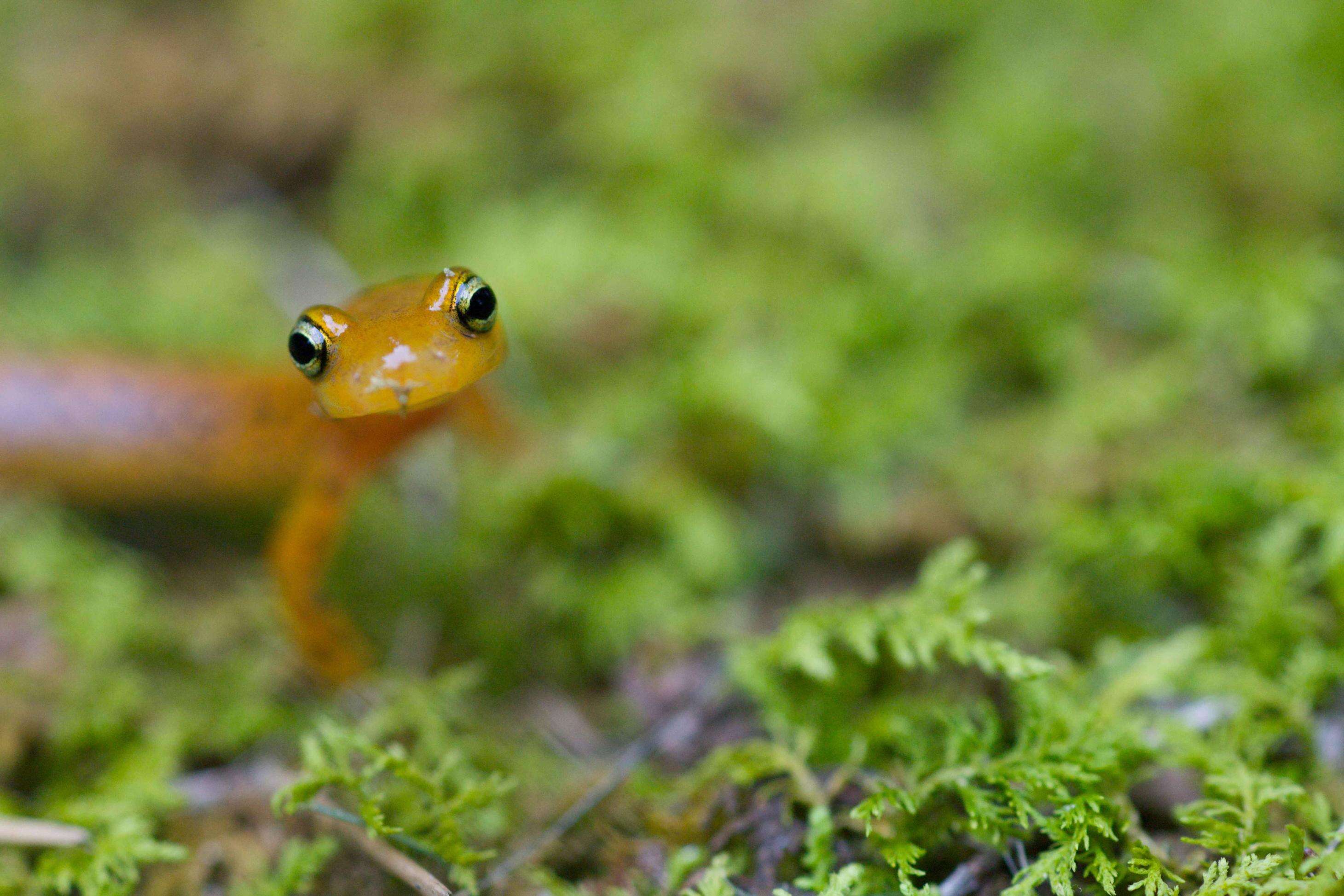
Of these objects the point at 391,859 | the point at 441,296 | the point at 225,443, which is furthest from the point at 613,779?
the point at 225,443

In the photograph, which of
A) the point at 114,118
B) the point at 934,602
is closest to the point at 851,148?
the point at 934,602

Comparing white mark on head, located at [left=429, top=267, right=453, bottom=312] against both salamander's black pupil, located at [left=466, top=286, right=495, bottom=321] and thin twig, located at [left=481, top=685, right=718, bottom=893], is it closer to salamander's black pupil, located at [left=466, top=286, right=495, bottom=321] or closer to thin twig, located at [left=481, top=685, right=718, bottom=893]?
salamander's black pupil, located at [left=466, top=286, right=495, bottom=321]

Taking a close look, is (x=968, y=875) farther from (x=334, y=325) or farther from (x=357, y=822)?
(x=334, y=325)

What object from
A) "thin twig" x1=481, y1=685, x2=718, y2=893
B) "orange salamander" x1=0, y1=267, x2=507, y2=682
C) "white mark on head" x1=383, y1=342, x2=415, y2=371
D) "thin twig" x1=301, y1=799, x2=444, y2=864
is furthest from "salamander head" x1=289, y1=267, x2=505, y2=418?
"thin twig" x1=481, y1=685, x2=718, y2=893

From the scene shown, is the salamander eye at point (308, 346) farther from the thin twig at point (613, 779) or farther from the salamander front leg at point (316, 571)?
the thin twig at point (613, 779)

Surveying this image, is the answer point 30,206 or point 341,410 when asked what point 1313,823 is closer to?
point 341,410

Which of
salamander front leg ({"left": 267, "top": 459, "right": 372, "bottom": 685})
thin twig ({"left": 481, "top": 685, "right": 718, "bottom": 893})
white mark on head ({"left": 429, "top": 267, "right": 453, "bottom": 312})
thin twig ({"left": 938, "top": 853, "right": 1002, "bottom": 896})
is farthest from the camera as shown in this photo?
salamander front leg ({"left": 267, "top": 459, "right": 372, "bottom": 685})

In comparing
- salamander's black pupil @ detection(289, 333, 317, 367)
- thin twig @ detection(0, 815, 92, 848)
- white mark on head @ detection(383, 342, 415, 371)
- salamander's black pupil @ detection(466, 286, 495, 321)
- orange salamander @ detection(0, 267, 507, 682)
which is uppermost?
orange salamander @ detection(0, 267, 507, 682)

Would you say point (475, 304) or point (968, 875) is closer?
point (968, 875)
